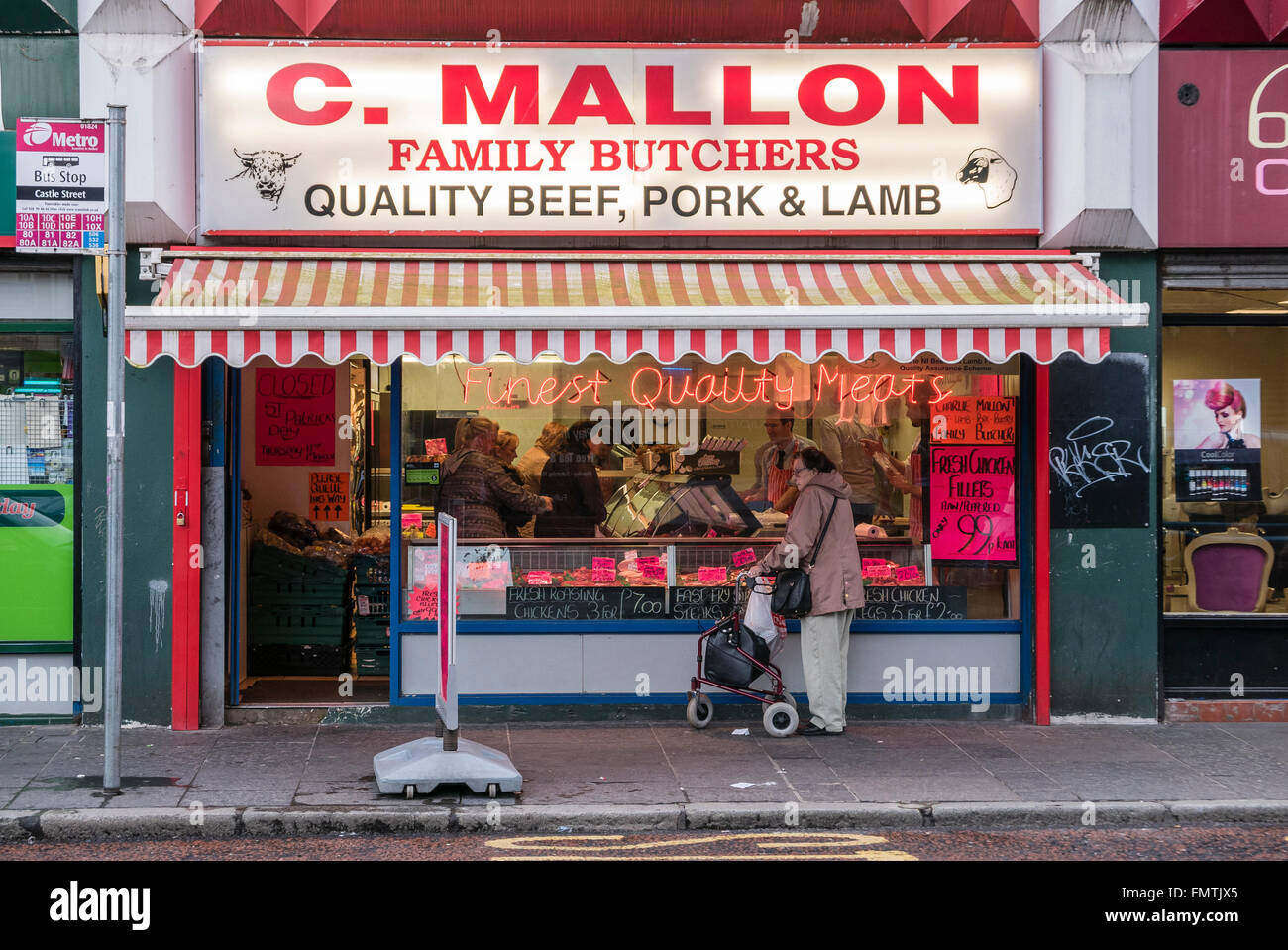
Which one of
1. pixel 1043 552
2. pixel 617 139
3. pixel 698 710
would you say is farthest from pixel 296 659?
pixel 1043 552

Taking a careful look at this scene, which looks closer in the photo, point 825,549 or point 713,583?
point 825,549

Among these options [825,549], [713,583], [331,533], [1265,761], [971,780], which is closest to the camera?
[971,780]

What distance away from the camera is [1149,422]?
372 inches

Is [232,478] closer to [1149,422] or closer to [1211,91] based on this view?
[1149,422]

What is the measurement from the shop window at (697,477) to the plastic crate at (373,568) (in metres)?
1.38

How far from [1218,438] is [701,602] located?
13.6ft

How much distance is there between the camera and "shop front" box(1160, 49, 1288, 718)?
30.8 ft

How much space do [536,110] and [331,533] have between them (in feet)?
14.4

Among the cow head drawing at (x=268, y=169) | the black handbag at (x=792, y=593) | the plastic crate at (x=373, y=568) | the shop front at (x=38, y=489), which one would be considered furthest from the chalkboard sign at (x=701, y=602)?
the shop front at (x=38, y=489)

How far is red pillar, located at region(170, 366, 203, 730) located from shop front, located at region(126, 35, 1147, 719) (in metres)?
0.06

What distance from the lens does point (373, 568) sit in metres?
10.9

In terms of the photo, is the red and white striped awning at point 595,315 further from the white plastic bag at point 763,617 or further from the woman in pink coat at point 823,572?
the white plastic bag at point 763,617

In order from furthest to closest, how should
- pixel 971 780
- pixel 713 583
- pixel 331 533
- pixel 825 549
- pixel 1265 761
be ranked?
pixel 331 533, pixel 713 583, pixel 825 549, pixel 1265 761, pixel 971 780

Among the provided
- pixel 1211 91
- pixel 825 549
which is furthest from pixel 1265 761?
pixel 1211 91
